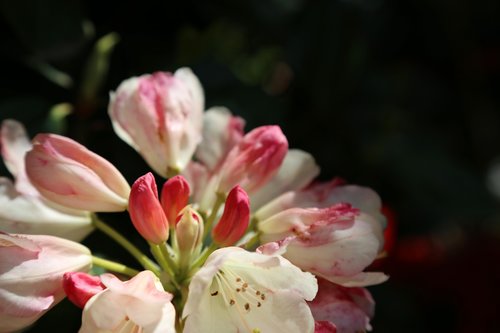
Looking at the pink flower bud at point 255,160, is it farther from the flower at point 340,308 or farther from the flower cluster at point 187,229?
the flower at point 340,308

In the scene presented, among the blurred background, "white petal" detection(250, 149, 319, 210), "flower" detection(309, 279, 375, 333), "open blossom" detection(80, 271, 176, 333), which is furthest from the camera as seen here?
the blurred background

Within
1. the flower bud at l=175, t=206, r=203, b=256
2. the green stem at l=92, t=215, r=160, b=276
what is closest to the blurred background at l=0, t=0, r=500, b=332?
the green stem at l=92, t=215, r=160, b=276

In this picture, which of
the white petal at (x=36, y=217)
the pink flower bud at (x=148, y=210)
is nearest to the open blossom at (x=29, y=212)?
the white petal at (x=36, y=217)

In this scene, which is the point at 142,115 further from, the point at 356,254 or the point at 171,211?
the point at 356,254

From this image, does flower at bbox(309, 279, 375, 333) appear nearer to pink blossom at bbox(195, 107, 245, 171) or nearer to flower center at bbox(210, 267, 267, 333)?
flower center at bbox(210, 267, 267, 333)

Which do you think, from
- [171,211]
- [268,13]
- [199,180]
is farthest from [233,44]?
[171,211]
